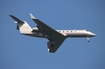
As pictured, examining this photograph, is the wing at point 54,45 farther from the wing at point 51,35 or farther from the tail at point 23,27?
the tail at point 23,27

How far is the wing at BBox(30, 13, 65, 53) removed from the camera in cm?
2916

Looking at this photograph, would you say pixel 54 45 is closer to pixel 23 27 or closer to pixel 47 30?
pixel 47 30

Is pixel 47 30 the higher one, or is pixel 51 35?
pixel 47 30

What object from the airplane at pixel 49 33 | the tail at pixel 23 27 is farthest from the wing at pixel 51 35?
the tail at pixel 23 27

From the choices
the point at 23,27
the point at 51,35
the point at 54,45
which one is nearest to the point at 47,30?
the point at 51,35

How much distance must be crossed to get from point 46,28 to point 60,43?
4.24 m

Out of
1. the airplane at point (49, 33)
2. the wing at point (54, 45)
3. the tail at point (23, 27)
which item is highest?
the tail at point (23, 27)

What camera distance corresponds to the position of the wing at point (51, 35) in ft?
95.7

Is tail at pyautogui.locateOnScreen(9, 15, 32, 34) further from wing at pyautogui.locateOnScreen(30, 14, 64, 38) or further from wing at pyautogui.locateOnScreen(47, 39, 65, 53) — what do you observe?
wing at pyautogui.locateOnScreen(47, 39, 65, 53)

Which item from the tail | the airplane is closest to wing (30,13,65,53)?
the airplane

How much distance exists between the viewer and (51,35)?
30797mm

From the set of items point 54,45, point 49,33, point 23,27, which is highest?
point 23,27

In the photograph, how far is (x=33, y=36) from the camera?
31.2 meters

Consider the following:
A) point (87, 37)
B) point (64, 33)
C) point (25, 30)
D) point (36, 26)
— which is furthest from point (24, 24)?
point (87, 37)
